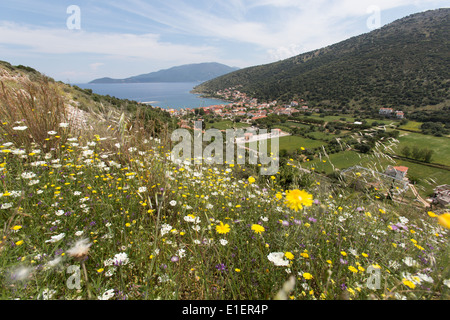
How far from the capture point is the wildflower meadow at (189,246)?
4.25 ft

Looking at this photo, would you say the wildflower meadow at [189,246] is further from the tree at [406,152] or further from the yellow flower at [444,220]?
the tree at [406,152]

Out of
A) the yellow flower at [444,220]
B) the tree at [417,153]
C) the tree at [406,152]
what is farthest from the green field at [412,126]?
the yellow flower at [444,220]

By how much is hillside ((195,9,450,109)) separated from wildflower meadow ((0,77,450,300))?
6806 centimetres

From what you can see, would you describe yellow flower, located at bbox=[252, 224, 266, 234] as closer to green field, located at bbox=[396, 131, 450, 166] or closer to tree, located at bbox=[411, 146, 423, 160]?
green field, located at bbox=[396, 131, 450, 166]

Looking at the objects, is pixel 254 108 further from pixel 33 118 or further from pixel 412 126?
pixel 33 118

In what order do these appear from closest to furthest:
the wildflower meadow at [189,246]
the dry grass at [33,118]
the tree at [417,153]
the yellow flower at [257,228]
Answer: the wildflower meadow at [189,246], the yellow flower at [257,228], the dry grass at [33,118], the tree at [417,153]

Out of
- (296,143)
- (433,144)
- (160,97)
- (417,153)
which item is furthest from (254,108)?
(433,144)

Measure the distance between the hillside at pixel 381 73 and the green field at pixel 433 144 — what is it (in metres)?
19.5

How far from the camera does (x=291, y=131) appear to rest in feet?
146

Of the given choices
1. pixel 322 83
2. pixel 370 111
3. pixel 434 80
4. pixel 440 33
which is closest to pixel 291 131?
pixel 370 111

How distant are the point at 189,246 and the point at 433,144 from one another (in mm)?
49042

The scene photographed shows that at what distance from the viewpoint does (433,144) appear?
34.0m

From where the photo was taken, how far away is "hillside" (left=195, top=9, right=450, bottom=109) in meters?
54.2
